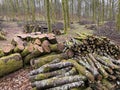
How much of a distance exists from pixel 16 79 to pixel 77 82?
2725 millimetres

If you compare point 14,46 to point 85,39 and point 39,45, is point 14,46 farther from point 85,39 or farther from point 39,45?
point 85,39

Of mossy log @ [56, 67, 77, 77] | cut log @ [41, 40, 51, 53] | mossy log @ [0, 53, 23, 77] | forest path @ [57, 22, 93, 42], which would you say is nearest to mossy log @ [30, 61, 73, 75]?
mossy log @ [56, 67, 77, 77]

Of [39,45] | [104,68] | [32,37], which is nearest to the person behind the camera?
[104,68]

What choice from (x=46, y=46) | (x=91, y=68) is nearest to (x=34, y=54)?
(x=46, y=46)

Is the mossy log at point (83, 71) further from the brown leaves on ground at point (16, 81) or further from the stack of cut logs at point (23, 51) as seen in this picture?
the brown leaves on ground at point (16, 81)

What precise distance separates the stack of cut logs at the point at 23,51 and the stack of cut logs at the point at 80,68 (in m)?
0.43

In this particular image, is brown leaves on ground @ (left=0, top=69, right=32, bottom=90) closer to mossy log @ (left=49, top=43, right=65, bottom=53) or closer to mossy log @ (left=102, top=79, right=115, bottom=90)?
mossy log @ (left=49, top=43, right=65, bottom=53)

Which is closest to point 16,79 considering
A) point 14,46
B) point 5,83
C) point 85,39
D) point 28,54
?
point 5,83

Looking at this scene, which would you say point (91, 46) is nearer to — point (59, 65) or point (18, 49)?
point (59, 65)

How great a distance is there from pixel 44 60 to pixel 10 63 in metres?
1.46

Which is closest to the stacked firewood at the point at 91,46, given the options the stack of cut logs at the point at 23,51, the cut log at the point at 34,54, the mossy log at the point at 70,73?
the stack of cut logs at the point at 23,51

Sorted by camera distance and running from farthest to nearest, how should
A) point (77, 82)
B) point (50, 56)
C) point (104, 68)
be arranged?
point (50, 56) → point (104, 68) → point (77, 82)

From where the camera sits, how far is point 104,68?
23.1 feet

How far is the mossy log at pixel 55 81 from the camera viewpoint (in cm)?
624
